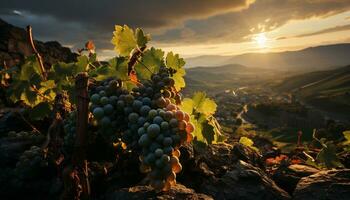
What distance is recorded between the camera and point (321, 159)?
7.21 meters

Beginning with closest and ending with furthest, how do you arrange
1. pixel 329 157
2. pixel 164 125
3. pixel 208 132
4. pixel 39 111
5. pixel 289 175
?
pixel 164 125
pixel 208 132
pixel 39 111
pixel 289 175
pixel 329 157

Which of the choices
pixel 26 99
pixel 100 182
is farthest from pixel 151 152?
pixel 26 99

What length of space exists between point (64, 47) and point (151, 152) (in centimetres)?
3127

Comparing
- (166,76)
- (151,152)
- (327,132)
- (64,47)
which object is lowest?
(327,132)

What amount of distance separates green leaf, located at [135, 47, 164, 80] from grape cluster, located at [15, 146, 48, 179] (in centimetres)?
224

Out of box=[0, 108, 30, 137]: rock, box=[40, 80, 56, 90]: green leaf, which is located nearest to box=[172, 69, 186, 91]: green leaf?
box=[40, 80, 56, 90]: green leaf

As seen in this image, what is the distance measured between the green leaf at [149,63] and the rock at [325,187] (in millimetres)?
3190

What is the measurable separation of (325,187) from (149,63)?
11.8 feet

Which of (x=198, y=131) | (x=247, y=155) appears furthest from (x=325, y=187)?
(x=198, y=131)

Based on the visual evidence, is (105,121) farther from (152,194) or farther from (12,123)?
(12,123)

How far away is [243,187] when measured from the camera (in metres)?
5.72

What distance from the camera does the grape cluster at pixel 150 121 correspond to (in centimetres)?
369

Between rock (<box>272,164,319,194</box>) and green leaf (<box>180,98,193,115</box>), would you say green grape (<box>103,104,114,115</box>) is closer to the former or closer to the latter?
green leaf (<box>180,98,193,115</box>)

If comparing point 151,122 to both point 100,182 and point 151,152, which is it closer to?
point 151,152
